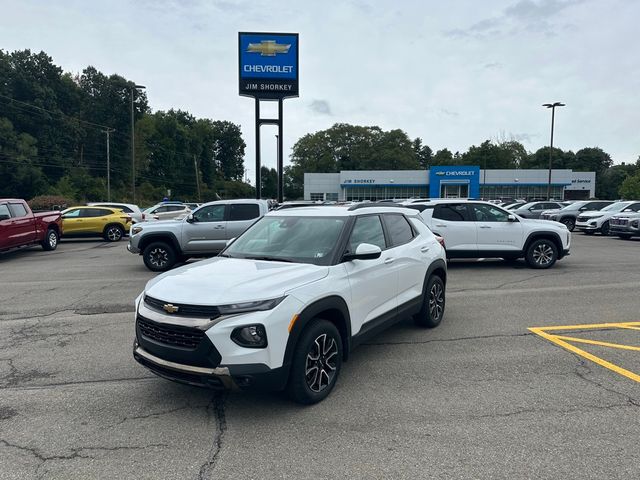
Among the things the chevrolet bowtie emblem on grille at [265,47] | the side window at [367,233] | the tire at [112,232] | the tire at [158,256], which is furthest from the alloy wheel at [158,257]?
the chevrolet bowtie emblem on grille at [265,47]

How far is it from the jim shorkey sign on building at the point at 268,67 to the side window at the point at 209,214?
39.5ft

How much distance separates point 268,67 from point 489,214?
16.6 m

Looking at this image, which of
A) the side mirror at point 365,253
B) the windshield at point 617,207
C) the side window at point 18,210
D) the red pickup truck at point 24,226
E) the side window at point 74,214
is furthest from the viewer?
the windshield at point 617,207

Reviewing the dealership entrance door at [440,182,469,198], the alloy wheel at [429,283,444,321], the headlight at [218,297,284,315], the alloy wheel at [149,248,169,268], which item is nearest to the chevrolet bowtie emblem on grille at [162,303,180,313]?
the headlight at [218,297,284,315]

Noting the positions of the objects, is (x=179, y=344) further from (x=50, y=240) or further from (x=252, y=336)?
(x=50, y=240)

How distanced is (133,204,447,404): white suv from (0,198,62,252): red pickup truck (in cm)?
1211

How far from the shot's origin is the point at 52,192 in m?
60.2

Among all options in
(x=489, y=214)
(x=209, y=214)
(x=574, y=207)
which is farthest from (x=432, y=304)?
(x=574, y=207)

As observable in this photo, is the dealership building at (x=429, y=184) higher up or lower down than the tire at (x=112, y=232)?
higher up

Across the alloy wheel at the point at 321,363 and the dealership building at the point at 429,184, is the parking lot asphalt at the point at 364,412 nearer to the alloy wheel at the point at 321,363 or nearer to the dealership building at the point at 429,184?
the alloy wheel at the point at 321,363

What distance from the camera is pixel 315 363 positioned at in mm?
3934

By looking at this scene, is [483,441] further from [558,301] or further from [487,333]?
[558,301]

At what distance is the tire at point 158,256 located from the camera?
11484 mm

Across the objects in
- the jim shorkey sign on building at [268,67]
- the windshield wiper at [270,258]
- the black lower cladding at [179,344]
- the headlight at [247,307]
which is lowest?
the black lower cladding at [179,344]
